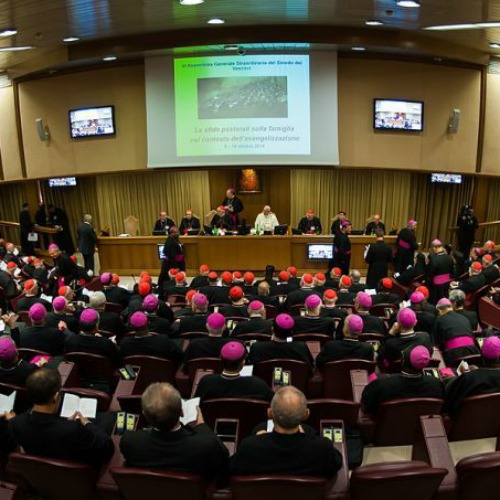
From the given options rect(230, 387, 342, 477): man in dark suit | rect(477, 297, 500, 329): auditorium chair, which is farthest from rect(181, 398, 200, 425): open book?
rect(477, 297, 500, 329): auditorium chair

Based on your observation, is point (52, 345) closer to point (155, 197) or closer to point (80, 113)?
point (80, 113)

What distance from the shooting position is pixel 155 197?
1524 cm

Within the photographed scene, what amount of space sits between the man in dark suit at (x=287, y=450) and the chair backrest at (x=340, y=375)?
1.69 meters

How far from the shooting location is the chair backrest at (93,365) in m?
4.69

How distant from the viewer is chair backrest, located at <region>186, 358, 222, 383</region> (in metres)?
4.45

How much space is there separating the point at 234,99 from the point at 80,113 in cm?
380

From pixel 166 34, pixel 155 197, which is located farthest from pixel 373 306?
pixel 155 197

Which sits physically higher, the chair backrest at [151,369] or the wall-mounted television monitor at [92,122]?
the wall-mounted television monitor at [92,122]

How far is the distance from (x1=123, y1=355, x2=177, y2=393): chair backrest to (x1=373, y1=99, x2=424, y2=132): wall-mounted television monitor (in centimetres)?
848

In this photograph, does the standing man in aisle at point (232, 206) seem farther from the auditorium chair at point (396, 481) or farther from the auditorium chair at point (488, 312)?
the auditorium chair at point (396, 481)

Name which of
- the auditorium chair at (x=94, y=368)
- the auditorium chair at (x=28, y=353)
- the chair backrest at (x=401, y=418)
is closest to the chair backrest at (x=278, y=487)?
the chair backrest at (x=401, y=418)

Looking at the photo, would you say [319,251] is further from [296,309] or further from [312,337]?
[312,337]

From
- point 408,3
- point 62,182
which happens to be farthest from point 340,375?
point 62,182

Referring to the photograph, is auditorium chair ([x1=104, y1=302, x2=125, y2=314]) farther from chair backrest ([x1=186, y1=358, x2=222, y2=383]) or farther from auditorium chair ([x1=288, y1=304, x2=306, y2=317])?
chair backrest ([x1=186, y1=358, x2=222, y2=383])
